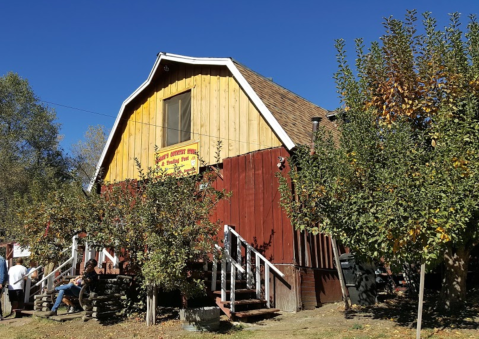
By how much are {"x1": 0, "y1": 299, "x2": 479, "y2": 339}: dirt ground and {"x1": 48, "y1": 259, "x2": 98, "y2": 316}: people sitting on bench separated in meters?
0.54

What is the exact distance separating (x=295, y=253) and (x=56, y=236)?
5529 millimetres

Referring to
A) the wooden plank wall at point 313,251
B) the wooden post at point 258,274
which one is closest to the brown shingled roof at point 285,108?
the wooden plank wall at point 313,251

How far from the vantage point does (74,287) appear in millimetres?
10281

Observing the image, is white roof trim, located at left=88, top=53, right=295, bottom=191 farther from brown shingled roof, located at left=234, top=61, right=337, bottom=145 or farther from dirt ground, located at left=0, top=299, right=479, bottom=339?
dirt ground, located at left=0, top=299, right=479, bottom=339

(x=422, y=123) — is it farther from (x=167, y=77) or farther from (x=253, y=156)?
(x=167, y=77)

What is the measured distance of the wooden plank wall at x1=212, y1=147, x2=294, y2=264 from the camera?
426 inches

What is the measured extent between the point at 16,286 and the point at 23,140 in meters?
21.2

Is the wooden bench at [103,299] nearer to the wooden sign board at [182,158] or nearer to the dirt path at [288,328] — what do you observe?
the dirt path at [288,328]

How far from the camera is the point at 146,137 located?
48.6ft

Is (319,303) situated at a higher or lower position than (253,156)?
lower

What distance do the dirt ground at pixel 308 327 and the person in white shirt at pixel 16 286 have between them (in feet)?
4.50

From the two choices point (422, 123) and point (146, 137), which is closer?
point (422, 123)

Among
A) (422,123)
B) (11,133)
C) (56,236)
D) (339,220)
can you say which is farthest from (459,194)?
(11,133)

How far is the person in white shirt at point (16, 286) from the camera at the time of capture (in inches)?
456
